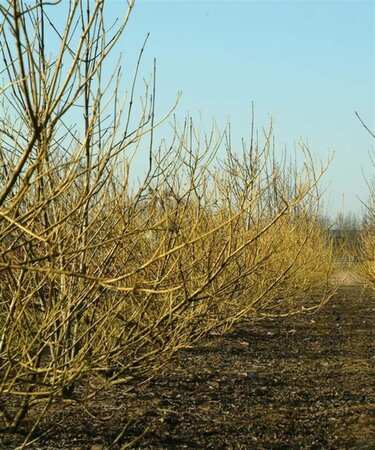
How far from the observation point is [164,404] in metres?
5.27

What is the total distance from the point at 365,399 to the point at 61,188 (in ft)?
14.3

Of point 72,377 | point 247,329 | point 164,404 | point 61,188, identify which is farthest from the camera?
point 247,329

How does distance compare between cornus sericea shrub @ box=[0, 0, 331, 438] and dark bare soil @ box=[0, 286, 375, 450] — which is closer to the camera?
cornus sericea shrub @ box=[0, 0, 331, 438]

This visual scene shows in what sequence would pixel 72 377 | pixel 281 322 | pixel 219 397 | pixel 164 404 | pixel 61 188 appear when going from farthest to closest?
pixel 281 322 < pixel 219 397 < pixel 164 404 < pixel 72 377 < pixel 61 188

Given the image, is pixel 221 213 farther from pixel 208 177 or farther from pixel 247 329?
pixel 247 329

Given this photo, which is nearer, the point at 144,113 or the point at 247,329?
the point at 144,113

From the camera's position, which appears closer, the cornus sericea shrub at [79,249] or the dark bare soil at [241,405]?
the cornus sericea shrub at [79,249]

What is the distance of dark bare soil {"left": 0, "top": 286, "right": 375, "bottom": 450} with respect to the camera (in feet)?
14.7

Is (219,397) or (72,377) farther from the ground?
(72,377)

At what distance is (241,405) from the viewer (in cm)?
545

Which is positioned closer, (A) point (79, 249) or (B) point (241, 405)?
(A) point (79, 249)

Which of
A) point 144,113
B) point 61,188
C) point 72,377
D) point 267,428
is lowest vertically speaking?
point 267,428

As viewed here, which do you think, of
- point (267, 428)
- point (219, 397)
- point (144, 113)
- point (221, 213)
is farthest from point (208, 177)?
point (144, 113)

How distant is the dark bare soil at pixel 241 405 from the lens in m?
4.48
